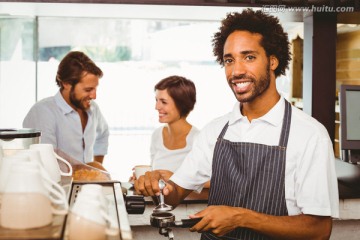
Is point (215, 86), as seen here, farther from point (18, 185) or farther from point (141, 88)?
point (18, 185)

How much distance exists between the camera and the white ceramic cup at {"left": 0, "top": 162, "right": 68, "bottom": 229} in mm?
970

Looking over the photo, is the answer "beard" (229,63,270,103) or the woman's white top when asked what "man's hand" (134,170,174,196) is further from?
the woman's white top

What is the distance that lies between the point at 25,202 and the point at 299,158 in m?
1.12

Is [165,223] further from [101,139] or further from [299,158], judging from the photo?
[101,139]

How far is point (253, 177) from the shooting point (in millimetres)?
1857

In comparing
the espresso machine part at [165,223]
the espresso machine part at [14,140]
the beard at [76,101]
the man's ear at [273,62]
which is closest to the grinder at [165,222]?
the espresso machine part at [165,223]

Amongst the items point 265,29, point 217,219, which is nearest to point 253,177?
point 217,219

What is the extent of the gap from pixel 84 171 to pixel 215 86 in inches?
216

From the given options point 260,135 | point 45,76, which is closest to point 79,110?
point 260,135

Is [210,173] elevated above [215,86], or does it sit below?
below

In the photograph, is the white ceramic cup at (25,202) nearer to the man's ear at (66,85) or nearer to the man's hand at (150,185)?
the man's hand at (150,185)

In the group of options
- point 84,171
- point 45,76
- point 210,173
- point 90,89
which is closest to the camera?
point 210,173

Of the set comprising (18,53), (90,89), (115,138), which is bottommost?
(115,138)

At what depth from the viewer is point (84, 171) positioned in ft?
7.80
